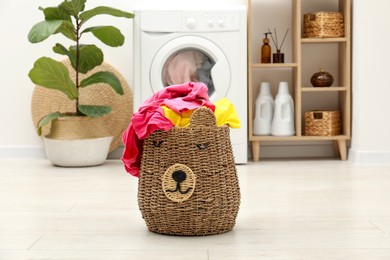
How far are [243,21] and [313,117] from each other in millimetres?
682

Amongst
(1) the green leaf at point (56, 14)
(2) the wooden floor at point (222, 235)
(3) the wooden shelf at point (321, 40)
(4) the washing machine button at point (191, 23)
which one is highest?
(1) the green leaf at point (56, 14)

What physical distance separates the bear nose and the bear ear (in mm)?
140

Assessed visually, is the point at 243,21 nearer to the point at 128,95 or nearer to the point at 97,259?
the point at 128,95

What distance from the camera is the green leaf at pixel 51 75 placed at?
142 inches

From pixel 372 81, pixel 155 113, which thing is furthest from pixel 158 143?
pixel 372 81

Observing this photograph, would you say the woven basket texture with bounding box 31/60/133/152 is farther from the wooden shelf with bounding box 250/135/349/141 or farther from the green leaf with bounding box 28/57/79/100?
the wooden shelf with bounding box 250/135/349/141

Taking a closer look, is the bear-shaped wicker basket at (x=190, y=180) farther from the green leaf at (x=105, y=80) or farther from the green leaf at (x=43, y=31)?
the green leaf at (x=105, y=80)

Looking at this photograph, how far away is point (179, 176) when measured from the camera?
1951mm

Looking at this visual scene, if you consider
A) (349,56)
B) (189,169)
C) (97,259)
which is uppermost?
(349,56)

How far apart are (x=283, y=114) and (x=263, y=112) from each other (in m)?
0.12

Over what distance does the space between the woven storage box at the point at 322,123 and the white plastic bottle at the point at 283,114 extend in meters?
0.10

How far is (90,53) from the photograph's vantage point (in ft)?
12.3

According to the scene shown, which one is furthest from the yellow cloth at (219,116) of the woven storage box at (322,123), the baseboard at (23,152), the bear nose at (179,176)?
the baseboard at (23,152)

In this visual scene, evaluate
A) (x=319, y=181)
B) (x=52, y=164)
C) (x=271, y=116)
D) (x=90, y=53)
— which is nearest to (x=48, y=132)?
(x=52, y=164)
